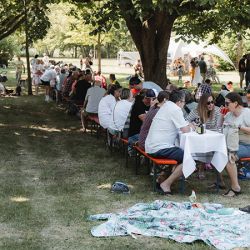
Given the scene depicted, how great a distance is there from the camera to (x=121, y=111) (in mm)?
10469

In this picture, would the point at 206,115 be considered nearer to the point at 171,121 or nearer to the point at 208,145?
the point at 208,145

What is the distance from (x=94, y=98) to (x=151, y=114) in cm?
525

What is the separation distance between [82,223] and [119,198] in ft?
4.25

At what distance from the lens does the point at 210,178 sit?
30.4 feet

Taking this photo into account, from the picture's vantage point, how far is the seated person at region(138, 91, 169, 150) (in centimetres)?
840

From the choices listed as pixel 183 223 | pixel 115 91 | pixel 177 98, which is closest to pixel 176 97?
pixel 177 98

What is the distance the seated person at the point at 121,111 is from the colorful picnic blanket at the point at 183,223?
3.39 meters

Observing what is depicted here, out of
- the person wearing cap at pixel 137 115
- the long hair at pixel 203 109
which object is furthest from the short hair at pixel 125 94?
the long hair at pixel 203 109

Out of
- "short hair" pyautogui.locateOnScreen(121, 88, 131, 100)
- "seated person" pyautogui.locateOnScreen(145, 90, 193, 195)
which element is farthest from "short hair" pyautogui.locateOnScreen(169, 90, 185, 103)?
"short hair" pyautogui.locateOnScreen(121, 88, 131, 100)

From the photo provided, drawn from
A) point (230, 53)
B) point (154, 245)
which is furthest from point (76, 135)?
point (230, 53)

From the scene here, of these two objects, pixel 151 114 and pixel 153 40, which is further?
pixel 153 40

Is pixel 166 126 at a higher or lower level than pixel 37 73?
higher

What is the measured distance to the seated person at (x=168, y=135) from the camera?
809cm

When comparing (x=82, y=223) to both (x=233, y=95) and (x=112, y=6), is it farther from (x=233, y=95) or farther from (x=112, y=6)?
(x=112, y=6)
